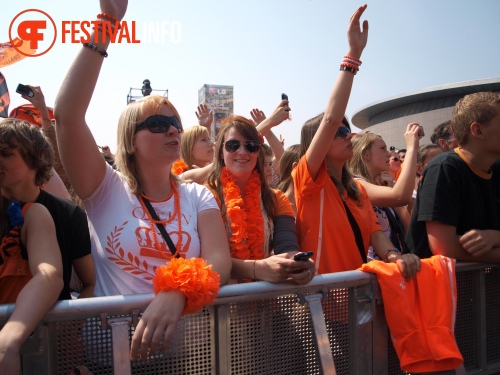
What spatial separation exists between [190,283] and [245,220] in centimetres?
103

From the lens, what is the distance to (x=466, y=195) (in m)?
2.21

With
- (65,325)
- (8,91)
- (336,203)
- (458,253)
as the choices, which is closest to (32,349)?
(65,325)

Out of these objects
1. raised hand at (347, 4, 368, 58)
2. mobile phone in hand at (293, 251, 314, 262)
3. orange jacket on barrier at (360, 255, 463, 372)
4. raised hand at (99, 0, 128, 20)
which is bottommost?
orange jacket on barrier at (360, 255, 463, 372)

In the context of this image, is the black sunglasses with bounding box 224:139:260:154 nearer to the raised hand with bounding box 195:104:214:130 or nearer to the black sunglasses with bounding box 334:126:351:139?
the black sunglasses with bounding box 334:126:351:139

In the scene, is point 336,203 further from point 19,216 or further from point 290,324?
point 19,216

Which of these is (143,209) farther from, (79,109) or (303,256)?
(303,256)

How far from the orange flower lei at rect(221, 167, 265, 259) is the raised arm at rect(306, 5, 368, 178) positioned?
41 centimetres

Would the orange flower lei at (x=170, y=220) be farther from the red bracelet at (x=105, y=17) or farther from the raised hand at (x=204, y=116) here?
the raised hand at (x=204, y=116)

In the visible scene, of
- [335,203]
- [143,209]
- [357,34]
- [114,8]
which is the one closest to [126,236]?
[143,209]

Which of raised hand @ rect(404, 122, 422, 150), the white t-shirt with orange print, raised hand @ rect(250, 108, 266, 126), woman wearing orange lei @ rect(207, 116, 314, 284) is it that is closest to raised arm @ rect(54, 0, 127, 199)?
the white t-shirt with orange print

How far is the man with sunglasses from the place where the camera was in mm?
2111

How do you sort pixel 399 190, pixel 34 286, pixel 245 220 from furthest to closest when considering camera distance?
pixel 399 190 < pixel 245 220 < pixel 34 286

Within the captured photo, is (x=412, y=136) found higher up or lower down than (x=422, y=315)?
higher up

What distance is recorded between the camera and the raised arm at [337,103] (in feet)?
7.59
